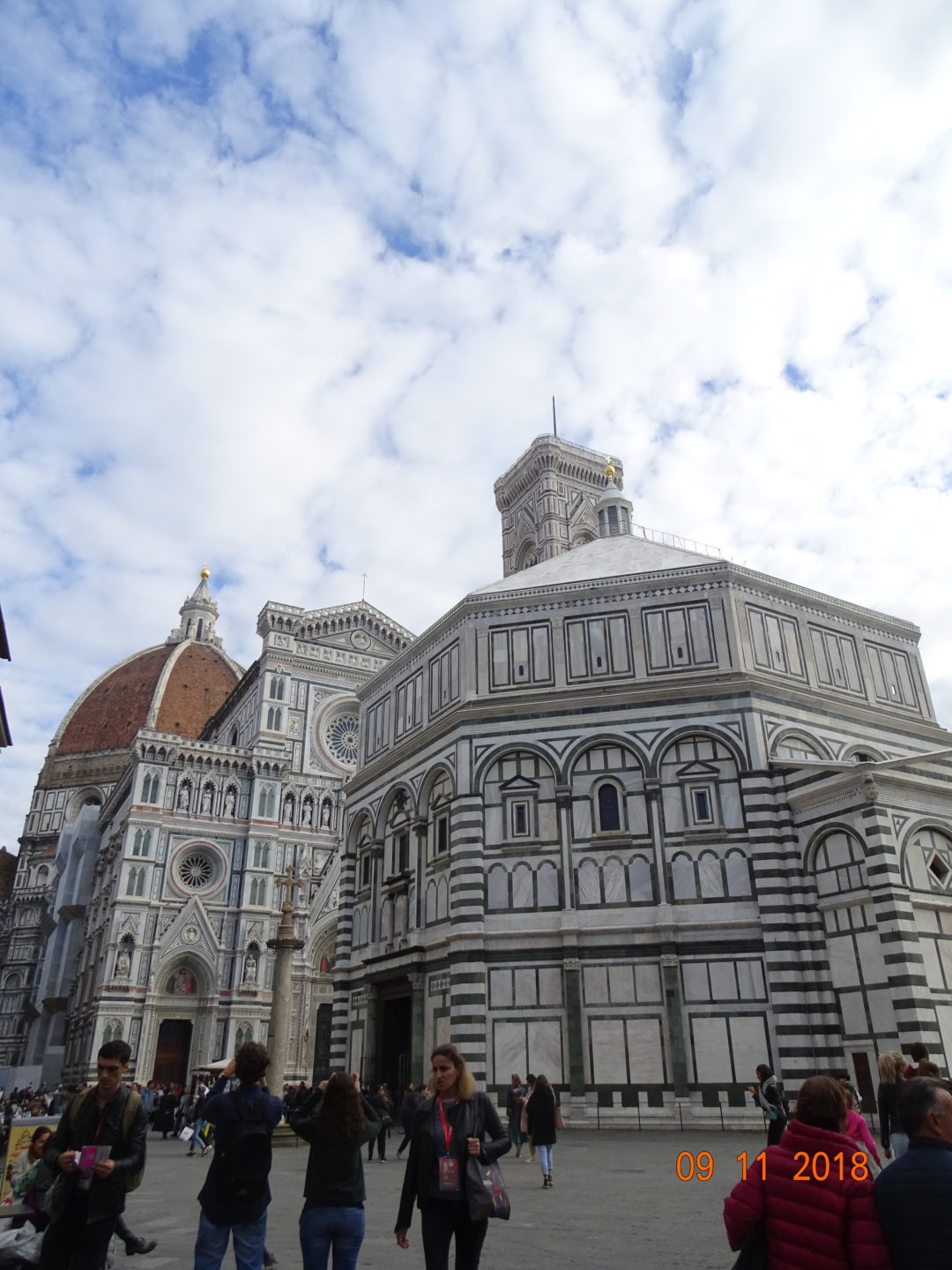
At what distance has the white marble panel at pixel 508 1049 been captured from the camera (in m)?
21.7

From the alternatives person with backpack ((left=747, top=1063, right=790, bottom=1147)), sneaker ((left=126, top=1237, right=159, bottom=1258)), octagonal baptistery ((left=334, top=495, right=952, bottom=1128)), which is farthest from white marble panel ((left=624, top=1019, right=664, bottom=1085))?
sneaker ((left=126, top=1237, right=159, bottom=1258))

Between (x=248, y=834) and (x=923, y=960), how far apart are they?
37225 millimetres

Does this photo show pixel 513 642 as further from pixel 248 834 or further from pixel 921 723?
pixel 248 834

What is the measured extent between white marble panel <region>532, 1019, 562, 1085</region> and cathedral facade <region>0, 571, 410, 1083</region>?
26520 mm

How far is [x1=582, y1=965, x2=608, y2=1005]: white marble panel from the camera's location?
21812mm

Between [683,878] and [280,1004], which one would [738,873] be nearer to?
[683,878]

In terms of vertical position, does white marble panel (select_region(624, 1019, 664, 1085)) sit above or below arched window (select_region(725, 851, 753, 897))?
below

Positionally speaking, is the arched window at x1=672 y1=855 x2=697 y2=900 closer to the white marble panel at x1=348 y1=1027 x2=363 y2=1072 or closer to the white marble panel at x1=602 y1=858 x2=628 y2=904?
the white marble panel at x1=602 y1=858 x2=628 y2=904

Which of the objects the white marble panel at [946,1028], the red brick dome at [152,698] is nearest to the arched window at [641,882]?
the white marble panel at [946,1028]

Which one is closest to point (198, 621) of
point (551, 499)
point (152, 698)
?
point (152, 698)

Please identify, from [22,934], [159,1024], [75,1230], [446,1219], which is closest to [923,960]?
[446,1219]

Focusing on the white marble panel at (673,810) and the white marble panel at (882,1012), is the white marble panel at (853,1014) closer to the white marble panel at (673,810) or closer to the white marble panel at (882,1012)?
the white marble panel at (882,1012)

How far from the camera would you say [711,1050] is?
20891 mm

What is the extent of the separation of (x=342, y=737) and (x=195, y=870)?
38.3 feet
